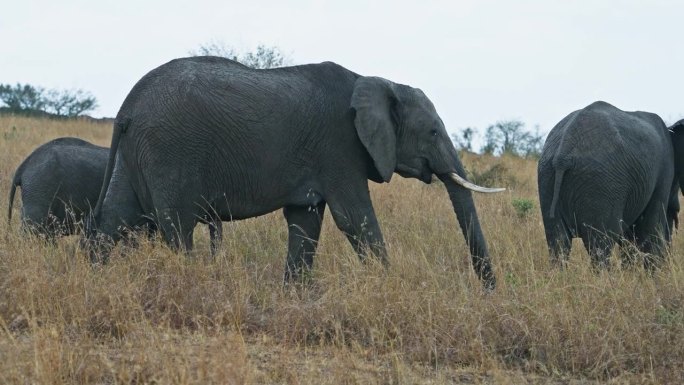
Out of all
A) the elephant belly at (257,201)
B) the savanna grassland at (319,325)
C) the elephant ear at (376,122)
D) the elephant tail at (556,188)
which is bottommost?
the savanna grassland at (319,325)

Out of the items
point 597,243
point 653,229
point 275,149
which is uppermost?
point 275,149

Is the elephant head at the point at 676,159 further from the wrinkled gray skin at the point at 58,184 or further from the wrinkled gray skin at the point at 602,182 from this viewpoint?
the wrinkled gray skin at the point at 58,184

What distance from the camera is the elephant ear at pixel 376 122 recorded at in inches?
316

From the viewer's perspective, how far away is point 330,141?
317 inches

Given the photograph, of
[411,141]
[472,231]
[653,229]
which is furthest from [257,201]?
[653,229]

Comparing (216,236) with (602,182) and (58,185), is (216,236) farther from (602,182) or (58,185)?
(602,182)

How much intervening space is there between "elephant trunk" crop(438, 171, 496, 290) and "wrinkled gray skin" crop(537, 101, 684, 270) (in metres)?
0.77

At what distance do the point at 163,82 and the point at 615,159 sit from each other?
3.90 m

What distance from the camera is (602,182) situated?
28.5ft

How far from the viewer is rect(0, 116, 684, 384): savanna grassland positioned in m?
5.15

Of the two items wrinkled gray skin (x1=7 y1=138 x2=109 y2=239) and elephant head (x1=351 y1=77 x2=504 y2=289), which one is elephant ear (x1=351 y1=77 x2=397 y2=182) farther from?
wrinkled gray skin (x1=7 y1=138 x2=109 y2=239)

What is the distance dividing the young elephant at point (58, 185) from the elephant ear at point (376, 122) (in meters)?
2.84

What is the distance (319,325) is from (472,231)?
7.48 ft

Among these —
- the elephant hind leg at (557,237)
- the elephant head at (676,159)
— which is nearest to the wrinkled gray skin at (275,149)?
the elephant hind leg at (557,237)
